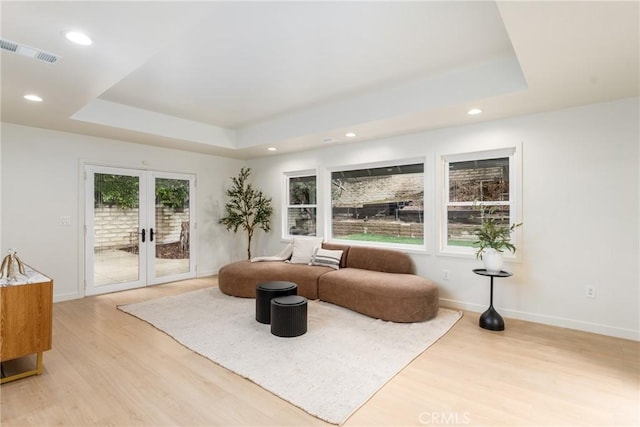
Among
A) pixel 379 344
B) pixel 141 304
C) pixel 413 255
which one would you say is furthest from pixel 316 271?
pixel 141 304

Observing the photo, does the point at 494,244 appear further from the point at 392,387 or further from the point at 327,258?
the point at 327,258

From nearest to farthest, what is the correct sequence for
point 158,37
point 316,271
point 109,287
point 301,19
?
point 158,37, point 301,19, point 316,271, point 109,287

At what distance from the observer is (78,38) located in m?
2.15

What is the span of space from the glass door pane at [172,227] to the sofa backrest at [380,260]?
3.14 metres

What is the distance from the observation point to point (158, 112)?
4.66 m

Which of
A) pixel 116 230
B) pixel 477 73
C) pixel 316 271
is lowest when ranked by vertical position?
pixel 316 271

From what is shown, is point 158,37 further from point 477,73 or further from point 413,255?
point 413,255

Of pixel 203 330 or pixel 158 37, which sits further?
pixel 203 330

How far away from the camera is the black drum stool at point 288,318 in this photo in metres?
3.17

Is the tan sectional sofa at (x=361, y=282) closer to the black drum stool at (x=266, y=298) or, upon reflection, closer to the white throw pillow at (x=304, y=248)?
the white throw pillow at (x=304, y=248)

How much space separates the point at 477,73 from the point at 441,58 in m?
0.46

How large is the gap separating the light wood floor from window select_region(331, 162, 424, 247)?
75.2 inches

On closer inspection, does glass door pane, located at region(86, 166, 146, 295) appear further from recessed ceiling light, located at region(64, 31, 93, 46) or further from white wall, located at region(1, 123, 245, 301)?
recessed ceiling light, located at region(64, 31, 93, 46)

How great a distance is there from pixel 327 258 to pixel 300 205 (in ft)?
5.08
